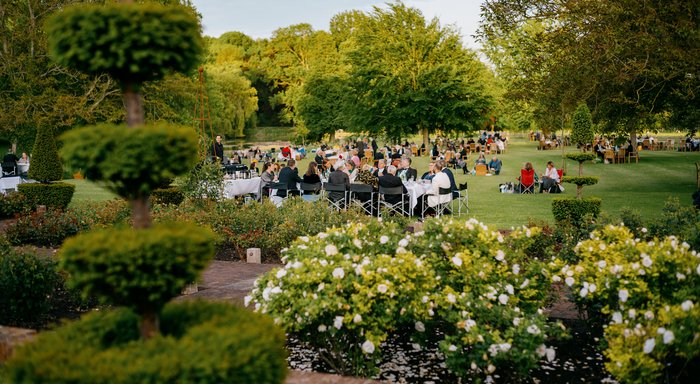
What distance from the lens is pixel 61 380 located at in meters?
3.07

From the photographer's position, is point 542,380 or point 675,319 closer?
point 675,319

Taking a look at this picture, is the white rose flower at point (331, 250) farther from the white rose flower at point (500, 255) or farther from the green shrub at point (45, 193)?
the green shrub at point (45, 193)

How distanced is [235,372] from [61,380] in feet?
2.60

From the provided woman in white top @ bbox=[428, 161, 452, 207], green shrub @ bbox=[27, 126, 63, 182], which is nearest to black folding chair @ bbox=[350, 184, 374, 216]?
woman in white top @ bbox=[428, 161, 452, 207]

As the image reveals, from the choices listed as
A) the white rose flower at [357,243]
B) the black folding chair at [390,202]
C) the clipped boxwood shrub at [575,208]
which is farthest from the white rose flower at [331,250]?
the black folding chair at [390,202]

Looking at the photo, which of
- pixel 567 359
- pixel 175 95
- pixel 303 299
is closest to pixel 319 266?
pixel 303 299

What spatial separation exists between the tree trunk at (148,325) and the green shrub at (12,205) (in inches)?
549

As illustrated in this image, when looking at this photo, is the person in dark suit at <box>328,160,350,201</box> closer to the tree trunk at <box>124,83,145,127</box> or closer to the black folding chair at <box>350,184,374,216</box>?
the black folding chair at <box>350,184,374,216</box>

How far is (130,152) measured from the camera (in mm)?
3332

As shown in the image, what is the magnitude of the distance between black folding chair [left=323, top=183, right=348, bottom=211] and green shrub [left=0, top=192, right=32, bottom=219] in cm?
729

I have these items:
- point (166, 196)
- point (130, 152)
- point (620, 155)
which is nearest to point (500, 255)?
point (130, 152)

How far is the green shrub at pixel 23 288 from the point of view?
692cm

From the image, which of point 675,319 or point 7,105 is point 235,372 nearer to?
point 675,319

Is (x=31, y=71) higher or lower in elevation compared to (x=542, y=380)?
higher
